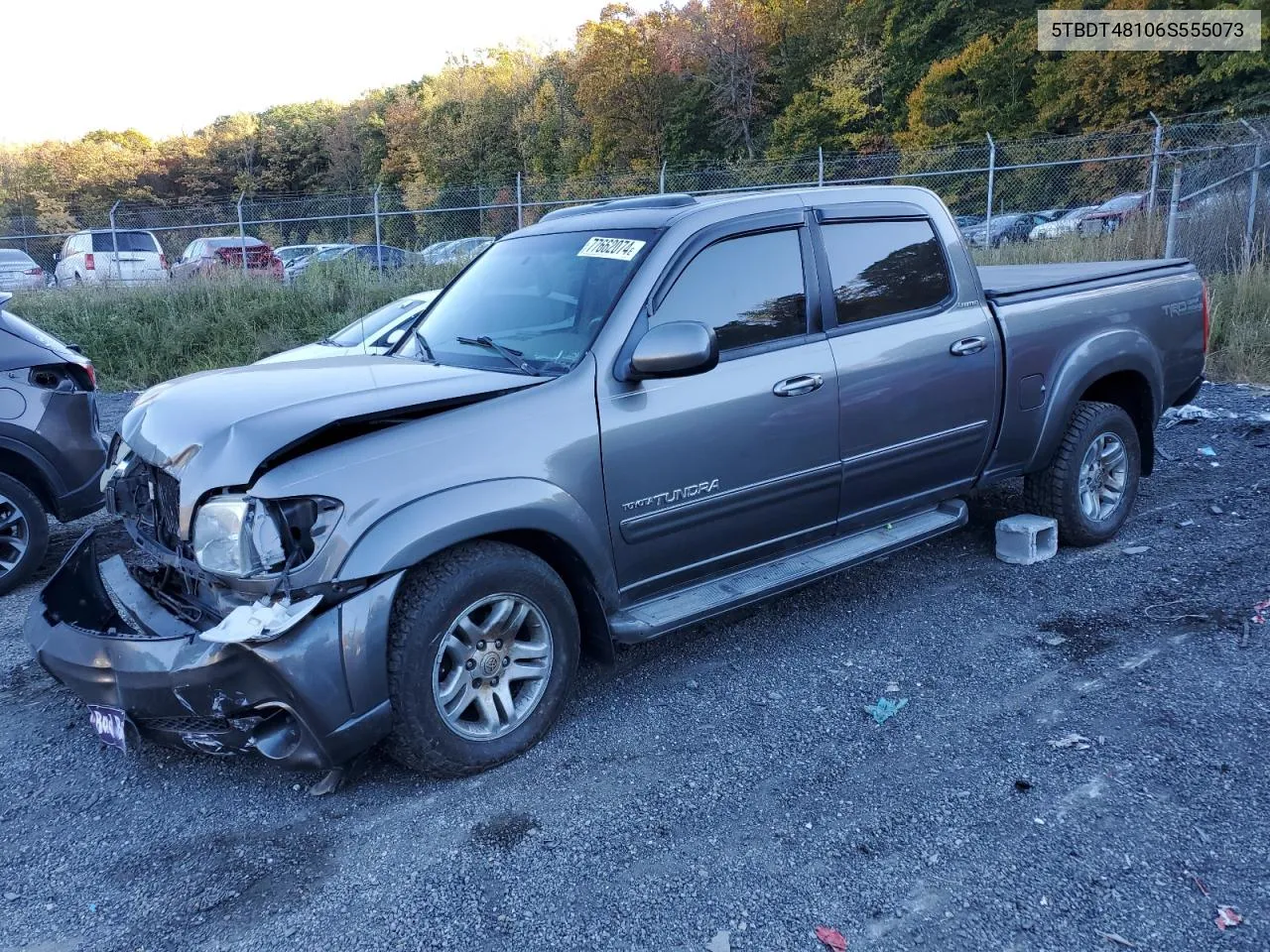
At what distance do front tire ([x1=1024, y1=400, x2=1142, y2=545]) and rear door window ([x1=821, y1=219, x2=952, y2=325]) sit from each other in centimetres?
122

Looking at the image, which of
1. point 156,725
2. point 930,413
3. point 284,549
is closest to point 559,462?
point 284,549

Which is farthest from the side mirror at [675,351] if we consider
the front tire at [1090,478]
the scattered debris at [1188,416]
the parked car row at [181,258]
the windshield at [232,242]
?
the windshield at [232,242]

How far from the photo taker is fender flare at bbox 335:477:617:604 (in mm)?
2906

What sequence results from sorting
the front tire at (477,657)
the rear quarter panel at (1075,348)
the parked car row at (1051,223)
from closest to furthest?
1. the front tire at (477,657)
2. the rear quarter panel at (1075,348)
3. the parked car row at (1051,223)

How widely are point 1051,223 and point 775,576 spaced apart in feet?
50.6

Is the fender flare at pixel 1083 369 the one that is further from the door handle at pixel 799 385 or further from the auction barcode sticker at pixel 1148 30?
the auction barcode sticker at pixel 1148 30

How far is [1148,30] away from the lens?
2639 cm

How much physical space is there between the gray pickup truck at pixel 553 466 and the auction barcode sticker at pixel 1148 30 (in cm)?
2600

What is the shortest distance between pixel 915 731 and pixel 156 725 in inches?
105

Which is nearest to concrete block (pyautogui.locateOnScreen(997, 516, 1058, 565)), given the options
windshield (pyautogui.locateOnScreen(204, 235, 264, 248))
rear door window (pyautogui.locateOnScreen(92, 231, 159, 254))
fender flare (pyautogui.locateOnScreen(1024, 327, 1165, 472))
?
fender flare (pyautogui.locateOnScreen(1024, 327, 1165, 472))

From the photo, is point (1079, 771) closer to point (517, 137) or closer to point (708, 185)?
point (708, 185)

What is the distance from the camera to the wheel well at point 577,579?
11.1 feet

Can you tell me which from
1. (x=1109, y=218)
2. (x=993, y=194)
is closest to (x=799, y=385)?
(x=1109, y=218)

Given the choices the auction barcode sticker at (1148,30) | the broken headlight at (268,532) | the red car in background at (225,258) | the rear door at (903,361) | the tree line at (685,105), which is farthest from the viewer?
the tree line at (685,105)
